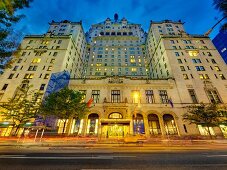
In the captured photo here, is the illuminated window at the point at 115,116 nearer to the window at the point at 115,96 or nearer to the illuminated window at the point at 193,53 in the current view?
the window at the point at 115,96

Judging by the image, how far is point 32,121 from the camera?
99.7ft

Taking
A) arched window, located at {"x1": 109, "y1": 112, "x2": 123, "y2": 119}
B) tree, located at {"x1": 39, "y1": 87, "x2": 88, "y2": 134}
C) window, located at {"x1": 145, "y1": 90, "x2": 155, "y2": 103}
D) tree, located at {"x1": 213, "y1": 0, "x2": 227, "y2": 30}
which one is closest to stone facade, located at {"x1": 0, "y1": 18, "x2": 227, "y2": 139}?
window, located at {"x1": 145, "y1": 90, "x2": 155, "y2": 103}

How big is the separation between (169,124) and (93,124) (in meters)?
18.1

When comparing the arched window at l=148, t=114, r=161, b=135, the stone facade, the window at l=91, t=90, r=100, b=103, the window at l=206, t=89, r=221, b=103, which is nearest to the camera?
the arched window at l=148, t=114, r=161, b=135

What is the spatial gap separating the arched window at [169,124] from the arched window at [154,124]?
189cm

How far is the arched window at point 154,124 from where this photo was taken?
29.3m

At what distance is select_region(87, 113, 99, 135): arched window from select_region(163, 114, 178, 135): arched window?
643 inches

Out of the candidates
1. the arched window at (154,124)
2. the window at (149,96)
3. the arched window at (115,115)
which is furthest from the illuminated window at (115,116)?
the window at (149,96)

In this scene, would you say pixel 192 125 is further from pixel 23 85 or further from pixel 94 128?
pixel 23 85

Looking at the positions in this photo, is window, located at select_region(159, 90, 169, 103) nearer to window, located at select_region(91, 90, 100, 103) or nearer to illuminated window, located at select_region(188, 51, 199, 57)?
window, located at select_region(91, 90, 100, 103)

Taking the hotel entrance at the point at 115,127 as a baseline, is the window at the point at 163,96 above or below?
above

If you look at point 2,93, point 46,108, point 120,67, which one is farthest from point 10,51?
point 120,67

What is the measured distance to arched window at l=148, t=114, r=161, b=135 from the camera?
1152 inches

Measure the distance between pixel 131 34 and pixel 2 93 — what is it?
72.2 meters
